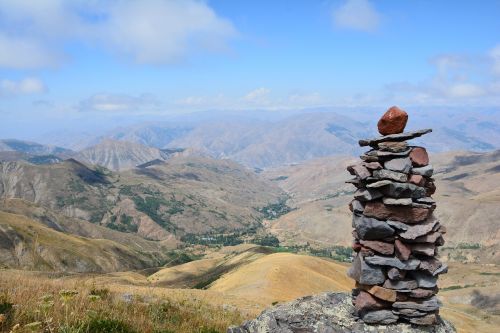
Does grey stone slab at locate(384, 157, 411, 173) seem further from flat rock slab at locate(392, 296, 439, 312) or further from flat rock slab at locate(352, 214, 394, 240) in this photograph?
flat rock slab at locate(392, 296, 439, 312)

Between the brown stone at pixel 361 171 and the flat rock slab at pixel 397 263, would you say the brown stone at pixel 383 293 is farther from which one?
the brown stone at pixel 361 171

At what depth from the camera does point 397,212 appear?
1231 cm

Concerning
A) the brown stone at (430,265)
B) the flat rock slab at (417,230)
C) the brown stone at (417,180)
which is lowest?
the brown stone at (430,265)

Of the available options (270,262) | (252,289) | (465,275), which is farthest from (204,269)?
(465,275)

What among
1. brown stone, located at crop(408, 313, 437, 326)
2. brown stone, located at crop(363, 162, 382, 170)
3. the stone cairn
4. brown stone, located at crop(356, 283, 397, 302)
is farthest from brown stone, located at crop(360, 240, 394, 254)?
brown stone, located at crop(363, 162, 382, 170)

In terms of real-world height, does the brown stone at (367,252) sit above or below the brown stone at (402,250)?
below

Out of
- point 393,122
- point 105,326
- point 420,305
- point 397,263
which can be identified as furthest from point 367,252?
point 105,326

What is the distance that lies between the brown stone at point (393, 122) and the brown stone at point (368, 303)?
5114 mm

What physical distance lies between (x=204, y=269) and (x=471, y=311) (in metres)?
66.9

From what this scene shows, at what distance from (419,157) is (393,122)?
1.45 metres

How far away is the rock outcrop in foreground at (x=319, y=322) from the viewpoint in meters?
12.0

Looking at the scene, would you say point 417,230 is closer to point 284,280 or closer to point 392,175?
point 392,175

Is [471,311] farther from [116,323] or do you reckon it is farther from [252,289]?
[116,323]

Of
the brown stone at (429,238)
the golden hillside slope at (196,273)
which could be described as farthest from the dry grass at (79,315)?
the golden hillside slope at (196,273)
